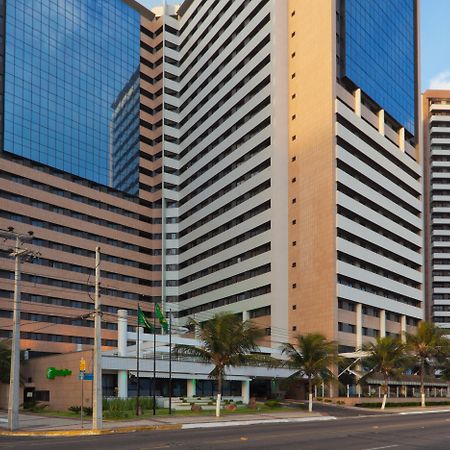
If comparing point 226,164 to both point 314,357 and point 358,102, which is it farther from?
point 314,357

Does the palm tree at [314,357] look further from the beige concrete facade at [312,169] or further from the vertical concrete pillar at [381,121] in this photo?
the vertical concrete pillar at [381,121]

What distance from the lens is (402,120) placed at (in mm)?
109000

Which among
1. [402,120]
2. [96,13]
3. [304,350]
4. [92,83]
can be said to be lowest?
[304,350]

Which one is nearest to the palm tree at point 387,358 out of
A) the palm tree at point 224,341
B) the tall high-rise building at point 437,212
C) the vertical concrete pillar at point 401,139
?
the palm tree at point 224,341

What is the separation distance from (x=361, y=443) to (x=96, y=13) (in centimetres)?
10558

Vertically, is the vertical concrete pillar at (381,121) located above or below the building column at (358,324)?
above

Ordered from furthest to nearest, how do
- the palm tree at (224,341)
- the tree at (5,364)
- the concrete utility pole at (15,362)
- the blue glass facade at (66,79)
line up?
the blue glass facade at (66,79)
the tree at (5,364)
the palm tree at (224,341)
the concrete utility pole at (15,362)

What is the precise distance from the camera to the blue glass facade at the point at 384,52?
97.1 metres

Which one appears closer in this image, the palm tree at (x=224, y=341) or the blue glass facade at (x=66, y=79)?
the palm tree at (x=224, y=341)

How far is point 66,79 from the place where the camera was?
110 metres

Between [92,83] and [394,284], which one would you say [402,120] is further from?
[92,83]

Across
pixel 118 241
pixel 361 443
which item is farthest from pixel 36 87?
pixel 361 443

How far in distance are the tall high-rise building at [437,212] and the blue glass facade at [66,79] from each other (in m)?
78.0

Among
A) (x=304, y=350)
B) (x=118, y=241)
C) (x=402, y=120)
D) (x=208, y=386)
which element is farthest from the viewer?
(x=118, y=241)
